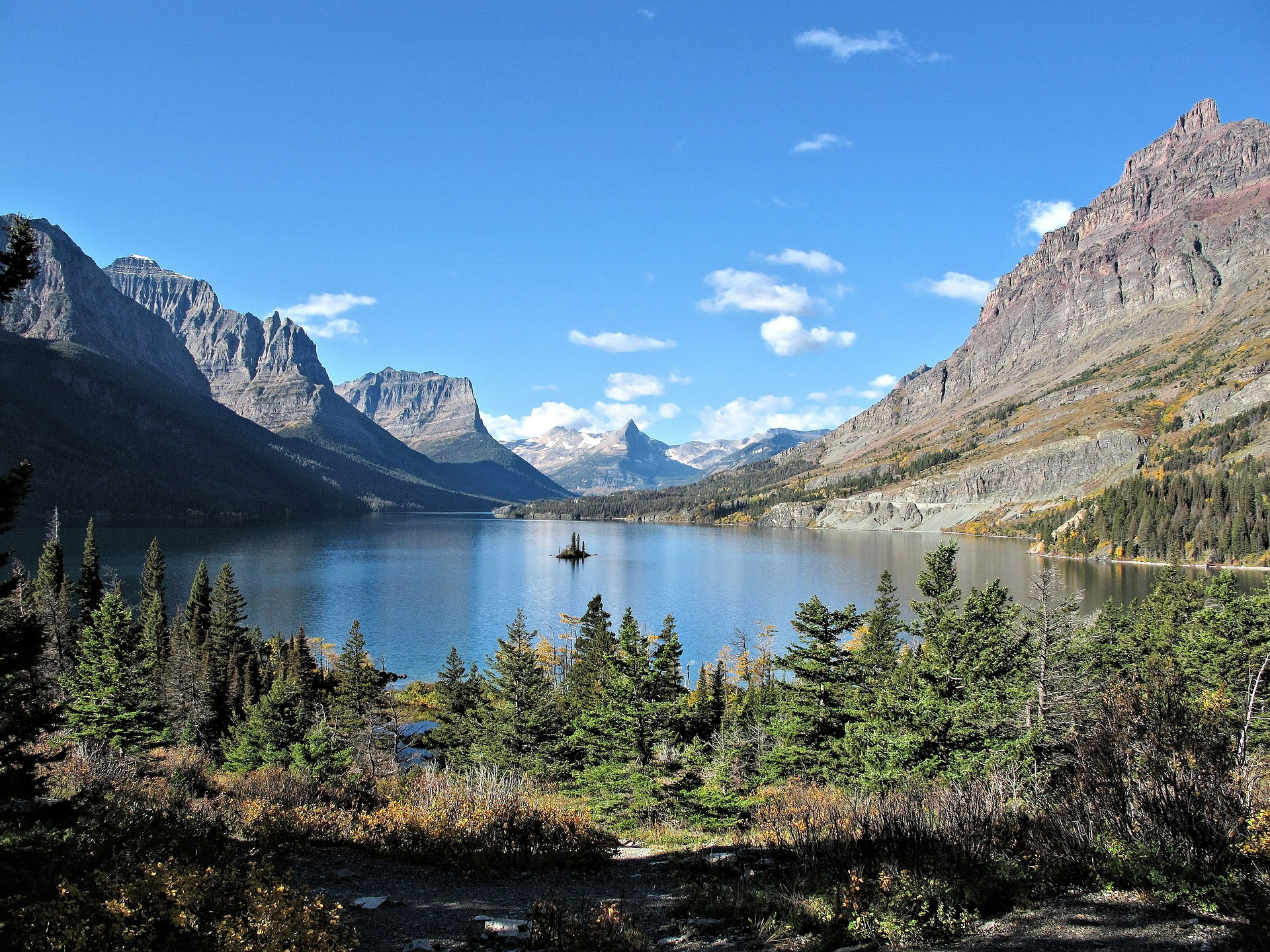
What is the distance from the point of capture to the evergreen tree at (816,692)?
2861 centimetres

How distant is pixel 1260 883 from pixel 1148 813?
169 cm

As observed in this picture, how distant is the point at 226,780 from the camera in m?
23.3

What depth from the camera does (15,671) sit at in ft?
34.7

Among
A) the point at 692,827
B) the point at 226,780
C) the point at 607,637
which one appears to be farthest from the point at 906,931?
the point at 607,637

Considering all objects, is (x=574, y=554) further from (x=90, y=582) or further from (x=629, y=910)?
(x=629, y=910)

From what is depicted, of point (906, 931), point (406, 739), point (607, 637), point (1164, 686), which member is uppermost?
point (1164, 686)

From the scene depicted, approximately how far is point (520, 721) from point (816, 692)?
16.9 m

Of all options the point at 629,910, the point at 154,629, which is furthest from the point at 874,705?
the point at 154,629

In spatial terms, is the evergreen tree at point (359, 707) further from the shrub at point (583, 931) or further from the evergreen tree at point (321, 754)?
the shrub at point (583, 931)

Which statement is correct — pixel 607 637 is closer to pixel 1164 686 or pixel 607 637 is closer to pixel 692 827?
pixel 692 827

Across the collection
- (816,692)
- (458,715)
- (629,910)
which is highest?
(629,910)

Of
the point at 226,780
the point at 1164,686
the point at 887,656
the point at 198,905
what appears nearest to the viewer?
the point at 198,905

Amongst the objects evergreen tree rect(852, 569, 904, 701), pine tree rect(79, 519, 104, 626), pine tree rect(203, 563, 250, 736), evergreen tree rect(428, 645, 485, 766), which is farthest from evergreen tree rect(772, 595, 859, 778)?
pine tree rect(79, 519, 104, 626)

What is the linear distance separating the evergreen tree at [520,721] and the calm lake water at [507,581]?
34.5 metres
